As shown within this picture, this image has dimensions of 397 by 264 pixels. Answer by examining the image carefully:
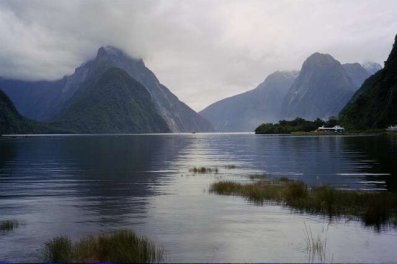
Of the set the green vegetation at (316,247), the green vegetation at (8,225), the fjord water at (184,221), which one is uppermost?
the green vegetation at (8,225)

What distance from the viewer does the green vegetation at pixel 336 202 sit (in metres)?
34.2

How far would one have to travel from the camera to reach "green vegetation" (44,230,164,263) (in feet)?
76.5

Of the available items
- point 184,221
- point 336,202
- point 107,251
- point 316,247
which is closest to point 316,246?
point 316,247

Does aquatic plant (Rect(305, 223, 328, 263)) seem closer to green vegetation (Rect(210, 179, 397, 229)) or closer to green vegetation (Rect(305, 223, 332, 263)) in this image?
green vegetation (Rect(305, 223, 332, 263))

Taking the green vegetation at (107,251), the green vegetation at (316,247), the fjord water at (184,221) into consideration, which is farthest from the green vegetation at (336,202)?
the green vegetation at (107,251)

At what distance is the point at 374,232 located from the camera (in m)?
30.7

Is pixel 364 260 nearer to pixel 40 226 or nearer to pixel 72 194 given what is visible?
pixel 40 226

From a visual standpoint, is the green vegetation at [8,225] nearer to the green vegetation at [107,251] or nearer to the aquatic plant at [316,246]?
the green vegetation at [107,251]

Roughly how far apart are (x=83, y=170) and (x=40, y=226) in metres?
48.6

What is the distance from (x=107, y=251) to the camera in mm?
23891

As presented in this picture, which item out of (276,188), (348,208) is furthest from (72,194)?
(348,208)

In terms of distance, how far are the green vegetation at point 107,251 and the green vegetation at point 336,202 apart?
16769 mm

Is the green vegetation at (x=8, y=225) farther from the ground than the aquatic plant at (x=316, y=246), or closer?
farther from the ground

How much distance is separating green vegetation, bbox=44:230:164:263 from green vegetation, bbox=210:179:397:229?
55.0 feet
